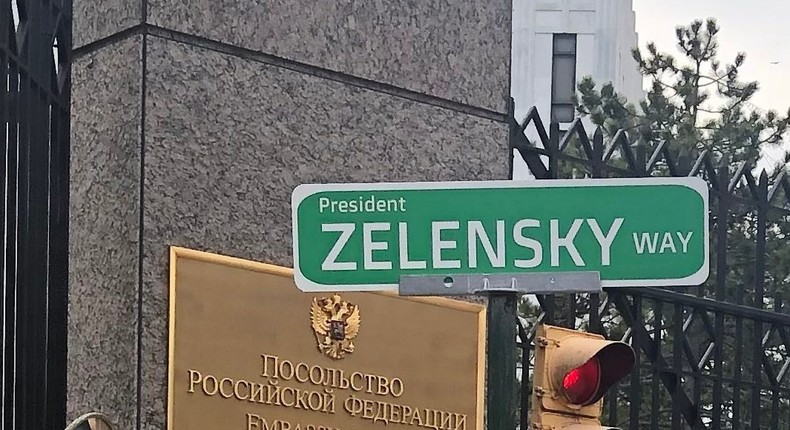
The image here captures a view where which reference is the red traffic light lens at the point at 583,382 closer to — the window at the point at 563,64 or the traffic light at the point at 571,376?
the traffic light at the point at 571,376

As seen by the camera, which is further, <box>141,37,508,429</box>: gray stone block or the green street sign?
<box>141,37,508,429</box>: gray stone block

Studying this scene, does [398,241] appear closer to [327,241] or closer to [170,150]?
[327,241]

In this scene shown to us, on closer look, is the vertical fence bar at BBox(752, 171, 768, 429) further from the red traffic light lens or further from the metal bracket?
the metal bracket

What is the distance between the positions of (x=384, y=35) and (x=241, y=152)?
0.79 meters

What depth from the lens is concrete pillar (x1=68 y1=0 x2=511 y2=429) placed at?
4.62m

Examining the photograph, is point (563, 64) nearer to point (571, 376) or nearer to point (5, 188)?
point (5, 188)

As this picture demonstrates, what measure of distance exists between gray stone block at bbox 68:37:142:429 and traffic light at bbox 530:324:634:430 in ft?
5.01

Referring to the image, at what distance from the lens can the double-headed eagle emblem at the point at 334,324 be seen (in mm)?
4820

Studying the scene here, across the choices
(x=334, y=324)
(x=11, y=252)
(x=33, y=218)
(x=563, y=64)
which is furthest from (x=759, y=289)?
(x=563, y=64)

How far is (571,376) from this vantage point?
3641 millimetres

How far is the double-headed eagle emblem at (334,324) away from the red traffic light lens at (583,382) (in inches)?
53.6

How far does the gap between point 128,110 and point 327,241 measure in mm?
1814

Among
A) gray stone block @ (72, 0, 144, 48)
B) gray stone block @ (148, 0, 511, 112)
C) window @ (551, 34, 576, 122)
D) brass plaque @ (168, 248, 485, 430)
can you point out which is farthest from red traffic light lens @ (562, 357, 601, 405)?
window @ (551, 34, 576, 122)

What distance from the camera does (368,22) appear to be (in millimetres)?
5234
